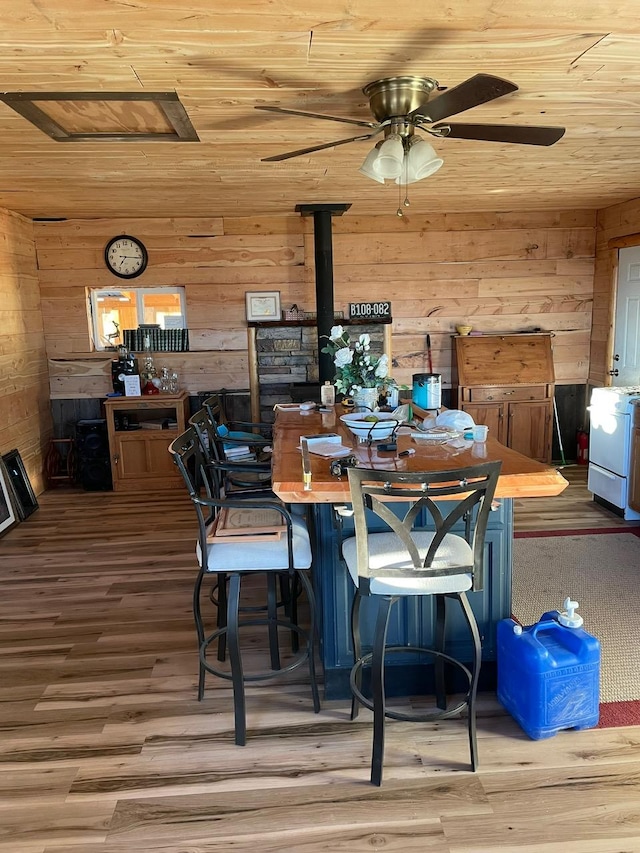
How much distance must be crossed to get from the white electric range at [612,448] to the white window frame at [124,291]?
12.7 ft

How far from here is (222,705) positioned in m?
2.71

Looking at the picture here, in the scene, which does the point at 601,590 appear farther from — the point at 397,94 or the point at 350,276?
the point at 350,276

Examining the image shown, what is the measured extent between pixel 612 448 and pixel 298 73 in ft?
12.1

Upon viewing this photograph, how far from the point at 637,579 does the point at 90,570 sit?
131 inches

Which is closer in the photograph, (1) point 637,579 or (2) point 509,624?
(2) point 509,624

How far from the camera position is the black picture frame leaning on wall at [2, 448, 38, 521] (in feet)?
17.3

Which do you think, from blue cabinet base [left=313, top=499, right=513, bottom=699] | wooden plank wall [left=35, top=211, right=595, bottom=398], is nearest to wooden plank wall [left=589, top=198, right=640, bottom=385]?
wooden plank wall [left=35, top=211, right=595, bottom=398]

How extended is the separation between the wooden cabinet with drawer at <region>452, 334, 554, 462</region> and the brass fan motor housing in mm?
3883

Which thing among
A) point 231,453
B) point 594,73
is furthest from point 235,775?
point 594,73

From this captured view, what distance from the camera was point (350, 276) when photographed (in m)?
6.46

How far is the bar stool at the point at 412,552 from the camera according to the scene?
1985 millimetres

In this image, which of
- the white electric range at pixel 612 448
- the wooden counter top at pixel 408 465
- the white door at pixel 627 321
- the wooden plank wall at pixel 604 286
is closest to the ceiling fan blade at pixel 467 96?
the wooden counter top at pixel 408 465

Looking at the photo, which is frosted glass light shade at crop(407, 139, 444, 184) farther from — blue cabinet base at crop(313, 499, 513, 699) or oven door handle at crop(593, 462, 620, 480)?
oven door handle at crop(593, 462, 620, 480)

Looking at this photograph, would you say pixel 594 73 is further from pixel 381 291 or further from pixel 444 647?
pixel 381 291
